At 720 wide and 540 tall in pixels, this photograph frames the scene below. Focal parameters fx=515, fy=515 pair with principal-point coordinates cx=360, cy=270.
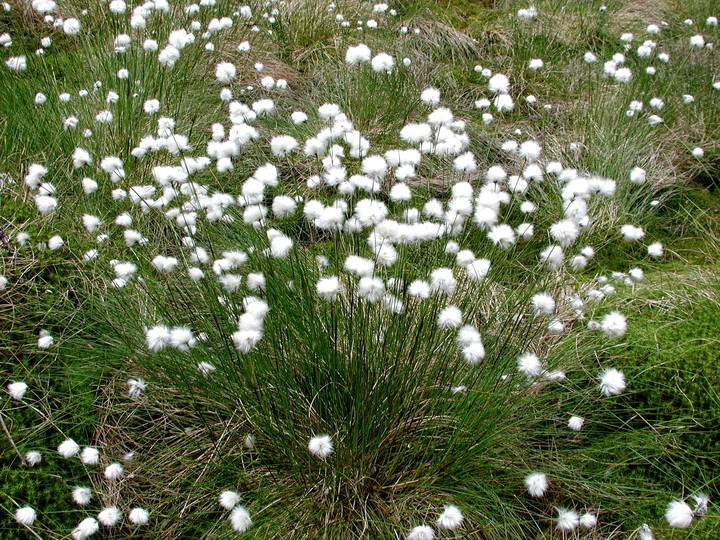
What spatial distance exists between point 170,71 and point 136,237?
245cm

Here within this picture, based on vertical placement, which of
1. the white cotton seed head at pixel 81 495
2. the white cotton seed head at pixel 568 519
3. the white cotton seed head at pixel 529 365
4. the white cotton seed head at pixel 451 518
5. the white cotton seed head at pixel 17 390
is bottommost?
the white cotton seed head at pixel 568 519

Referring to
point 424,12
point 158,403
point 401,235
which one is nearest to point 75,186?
point 158,403

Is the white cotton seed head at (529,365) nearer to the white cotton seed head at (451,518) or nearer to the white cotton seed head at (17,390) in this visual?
the white cotton seed head at (451,518)

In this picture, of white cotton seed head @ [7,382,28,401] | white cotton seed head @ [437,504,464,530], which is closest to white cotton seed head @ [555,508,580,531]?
white cotton seed head @ [437,504,464,530]

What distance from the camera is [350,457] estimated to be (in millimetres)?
1837

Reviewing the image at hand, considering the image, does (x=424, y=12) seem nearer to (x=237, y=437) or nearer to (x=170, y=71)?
(x=170, y=71)

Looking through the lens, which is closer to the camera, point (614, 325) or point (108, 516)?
point (108, 516)

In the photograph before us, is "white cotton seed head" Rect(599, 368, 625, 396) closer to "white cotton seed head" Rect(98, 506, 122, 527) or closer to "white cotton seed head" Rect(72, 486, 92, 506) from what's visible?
"white cotton seed head" Rect(98, 506, 122, 527)

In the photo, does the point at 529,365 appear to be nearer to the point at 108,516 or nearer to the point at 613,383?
the point at 613,383

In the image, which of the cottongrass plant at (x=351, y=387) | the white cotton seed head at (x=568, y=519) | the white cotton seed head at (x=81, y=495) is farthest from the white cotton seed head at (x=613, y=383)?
the white cotton seed head at (x=81, y=495)

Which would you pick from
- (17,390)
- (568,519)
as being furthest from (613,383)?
(17,390)

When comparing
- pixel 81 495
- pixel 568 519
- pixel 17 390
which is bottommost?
pixel 568 519

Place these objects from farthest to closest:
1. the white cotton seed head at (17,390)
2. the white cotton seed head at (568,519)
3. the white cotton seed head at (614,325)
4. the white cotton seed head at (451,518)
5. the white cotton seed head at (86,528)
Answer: the white cotton seed head at (17,390) → the white cotton seed head at (614,325) → the white cotton seed head at (568,519) → the white cotton seed head at (86,528) → the white cotton seed head at (451,518)

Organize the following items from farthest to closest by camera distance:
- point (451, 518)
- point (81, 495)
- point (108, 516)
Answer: point (81, 495) < point (108, 516) < point (451, 518)
